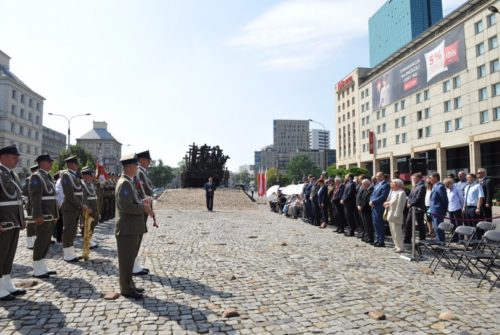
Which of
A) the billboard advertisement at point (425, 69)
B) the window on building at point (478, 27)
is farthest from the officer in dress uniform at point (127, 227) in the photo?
the billboard advertisement at point (425, 69)

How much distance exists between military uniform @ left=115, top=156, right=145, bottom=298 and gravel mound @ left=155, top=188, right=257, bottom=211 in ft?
66.2

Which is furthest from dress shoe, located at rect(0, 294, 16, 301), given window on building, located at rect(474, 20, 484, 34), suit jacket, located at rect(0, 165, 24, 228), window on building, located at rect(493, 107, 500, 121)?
window on building, located at rect(474, 20, 484, 34)

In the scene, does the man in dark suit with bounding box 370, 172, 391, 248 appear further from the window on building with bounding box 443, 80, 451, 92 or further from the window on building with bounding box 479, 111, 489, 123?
the window on building with bounding box 443, 80, 451, 92

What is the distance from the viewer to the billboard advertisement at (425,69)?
45750 millimetres

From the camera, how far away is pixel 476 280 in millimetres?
6242

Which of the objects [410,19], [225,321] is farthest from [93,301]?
[410,19]

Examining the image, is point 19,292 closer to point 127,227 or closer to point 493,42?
point 127,227

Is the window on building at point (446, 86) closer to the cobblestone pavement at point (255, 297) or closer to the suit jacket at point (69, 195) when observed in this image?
the cobblestone pavement at point (255, 297)

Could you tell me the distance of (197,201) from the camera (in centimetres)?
2872

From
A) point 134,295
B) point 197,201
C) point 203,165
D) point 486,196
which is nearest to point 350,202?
point 486,196

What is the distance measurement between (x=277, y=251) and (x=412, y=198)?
4.09 metres

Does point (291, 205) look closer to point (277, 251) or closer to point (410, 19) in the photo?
point (277, 251)

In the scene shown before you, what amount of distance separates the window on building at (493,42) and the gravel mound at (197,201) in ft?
105

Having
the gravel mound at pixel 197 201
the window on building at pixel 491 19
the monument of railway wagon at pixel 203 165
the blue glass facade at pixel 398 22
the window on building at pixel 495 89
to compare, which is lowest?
the gravel mound at pixel 197 201
